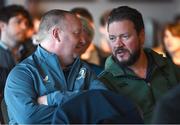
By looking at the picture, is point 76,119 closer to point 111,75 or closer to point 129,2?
point 111,75

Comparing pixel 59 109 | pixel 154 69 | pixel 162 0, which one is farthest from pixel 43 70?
pixel 162 0

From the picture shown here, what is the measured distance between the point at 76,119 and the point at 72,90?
0.50 metres

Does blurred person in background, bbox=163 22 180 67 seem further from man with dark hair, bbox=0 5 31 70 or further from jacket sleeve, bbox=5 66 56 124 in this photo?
jacket sleeve, bbox=5 66 56 124

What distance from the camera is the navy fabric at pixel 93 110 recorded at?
6.91 ft

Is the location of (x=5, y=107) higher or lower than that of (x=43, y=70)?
lower

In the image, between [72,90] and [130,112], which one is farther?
[72,90]

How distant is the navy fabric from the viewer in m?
2.11

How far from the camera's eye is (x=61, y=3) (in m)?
9.26

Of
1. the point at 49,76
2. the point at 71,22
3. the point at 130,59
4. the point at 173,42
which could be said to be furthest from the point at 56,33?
the point at 173,42

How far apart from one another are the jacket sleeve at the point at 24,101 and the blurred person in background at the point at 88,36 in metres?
1.00

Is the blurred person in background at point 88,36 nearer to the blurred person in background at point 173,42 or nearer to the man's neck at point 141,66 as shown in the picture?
the man's neck at point 141,66

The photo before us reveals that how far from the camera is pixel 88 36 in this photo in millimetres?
3809

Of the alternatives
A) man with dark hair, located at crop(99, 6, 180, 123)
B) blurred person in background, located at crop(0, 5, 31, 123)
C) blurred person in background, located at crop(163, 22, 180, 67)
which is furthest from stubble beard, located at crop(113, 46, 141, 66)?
blurred person in background, located at crop(163, 22, 180, 67)

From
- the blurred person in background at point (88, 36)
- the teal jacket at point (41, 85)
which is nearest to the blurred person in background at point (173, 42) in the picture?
the blurred person in background at point (88, 36)
